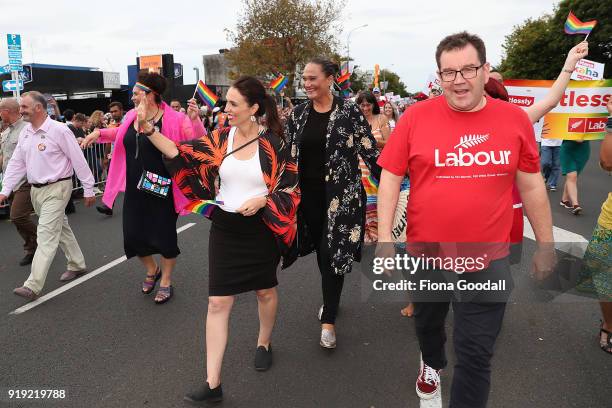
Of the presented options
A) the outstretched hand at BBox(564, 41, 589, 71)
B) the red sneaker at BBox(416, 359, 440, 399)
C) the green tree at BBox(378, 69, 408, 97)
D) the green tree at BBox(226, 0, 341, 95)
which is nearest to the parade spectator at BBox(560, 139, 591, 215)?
the outstretched hand at BBox(564, 41, 589, 71)

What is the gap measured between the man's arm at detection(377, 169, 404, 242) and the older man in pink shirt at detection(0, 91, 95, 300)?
3528mm

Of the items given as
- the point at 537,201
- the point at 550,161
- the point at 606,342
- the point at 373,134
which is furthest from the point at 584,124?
the point at 550,161

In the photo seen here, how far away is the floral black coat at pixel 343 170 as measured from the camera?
3477mm

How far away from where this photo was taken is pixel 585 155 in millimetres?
7383

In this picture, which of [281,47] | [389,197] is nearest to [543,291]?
[389,197]

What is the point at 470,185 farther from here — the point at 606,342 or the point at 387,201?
the point at 606,342

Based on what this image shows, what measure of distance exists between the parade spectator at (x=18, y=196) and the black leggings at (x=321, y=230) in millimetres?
3232

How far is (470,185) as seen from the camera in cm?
229

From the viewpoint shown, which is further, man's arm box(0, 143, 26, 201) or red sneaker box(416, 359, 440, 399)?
man's arm box(0, 143, 26, 201)

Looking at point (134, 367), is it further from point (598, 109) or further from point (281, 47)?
point (281, 47)

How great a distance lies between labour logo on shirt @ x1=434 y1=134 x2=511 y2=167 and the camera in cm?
227

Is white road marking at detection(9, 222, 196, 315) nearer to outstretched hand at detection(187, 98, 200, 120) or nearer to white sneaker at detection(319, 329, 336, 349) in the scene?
outstretched hand at detection(187, 98, 200, 120)

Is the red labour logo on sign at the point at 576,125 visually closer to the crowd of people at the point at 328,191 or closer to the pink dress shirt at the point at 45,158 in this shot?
the crowd of people at the point at 328,191

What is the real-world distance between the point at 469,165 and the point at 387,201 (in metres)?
0.44
